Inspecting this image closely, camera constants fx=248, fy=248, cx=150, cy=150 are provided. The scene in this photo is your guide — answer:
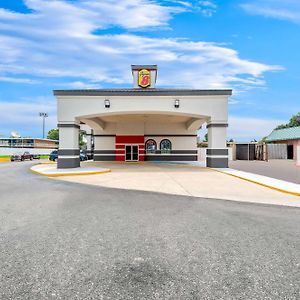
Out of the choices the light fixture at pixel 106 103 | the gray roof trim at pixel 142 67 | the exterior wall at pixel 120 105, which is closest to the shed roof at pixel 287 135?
the gray roof trim at pixel 142 67

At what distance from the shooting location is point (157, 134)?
1206 inches

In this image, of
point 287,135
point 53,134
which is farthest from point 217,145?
point 53,134

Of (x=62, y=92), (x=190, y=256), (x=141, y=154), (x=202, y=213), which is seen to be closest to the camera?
(x=190, y=256)

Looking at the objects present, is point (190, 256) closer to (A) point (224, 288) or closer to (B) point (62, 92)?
(A) point (224, 288)

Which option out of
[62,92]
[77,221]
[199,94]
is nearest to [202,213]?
[77,221]

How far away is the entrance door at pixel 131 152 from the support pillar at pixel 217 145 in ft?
39.4

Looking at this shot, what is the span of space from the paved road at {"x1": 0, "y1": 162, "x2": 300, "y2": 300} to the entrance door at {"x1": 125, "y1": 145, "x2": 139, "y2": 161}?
76.8 feet

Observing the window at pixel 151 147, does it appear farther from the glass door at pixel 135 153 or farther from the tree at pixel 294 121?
the tree at pixel 294 121

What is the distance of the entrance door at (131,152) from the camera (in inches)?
1195

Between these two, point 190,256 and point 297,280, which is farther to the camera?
point 190,256

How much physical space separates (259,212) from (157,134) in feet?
80.5

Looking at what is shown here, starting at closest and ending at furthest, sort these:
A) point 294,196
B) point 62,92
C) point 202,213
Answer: point 202,213
point 294,196
point 62,92

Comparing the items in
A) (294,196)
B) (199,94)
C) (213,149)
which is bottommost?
(294,196)

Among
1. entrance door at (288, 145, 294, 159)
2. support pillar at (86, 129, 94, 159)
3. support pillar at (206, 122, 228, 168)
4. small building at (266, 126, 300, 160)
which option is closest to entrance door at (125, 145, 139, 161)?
support pillar at (86, 129, 94, 159)
